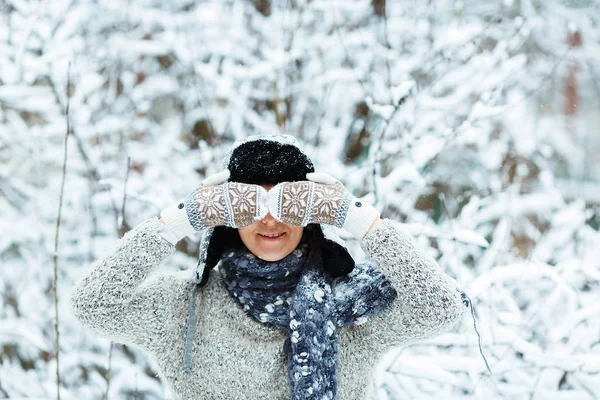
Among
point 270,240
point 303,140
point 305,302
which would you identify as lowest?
point 303,140

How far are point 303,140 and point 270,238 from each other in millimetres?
2059

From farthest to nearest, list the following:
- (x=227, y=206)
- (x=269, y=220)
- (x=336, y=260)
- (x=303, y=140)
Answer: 1. (x=303, y=140)
2. (x=336, y=260)
3. (x=269, y=220)
4. (x=227, y=206)

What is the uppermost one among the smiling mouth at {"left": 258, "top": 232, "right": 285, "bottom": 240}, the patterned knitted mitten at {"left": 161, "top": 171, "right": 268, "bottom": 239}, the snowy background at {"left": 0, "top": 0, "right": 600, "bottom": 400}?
the patterned knitted mitten at {"left": 161, "top": 171, "right": 268, "bottom": 239}

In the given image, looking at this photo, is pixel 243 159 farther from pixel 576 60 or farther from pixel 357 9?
pixel 576 60

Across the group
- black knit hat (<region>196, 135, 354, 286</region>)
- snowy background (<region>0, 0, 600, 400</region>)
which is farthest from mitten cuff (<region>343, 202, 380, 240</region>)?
snowy background (<region>0, 0, 600, 400</region>)

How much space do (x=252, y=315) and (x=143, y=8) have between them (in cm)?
309

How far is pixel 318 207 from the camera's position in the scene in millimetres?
1454

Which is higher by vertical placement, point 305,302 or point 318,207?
point 318,207

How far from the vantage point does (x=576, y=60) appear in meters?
5.17

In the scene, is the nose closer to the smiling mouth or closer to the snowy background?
the smiling mouth

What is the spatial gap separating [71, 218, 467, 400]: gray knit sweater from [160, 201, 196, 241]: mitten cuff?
3cm

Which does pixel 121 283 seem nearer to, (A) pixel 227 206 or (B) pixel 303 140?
(A) pixel 227 206

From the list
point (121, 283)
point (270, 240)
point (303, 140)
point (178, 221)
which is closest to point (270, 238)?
point (270, 240)

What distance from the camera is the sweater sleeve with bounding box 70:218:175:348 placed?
146cm
